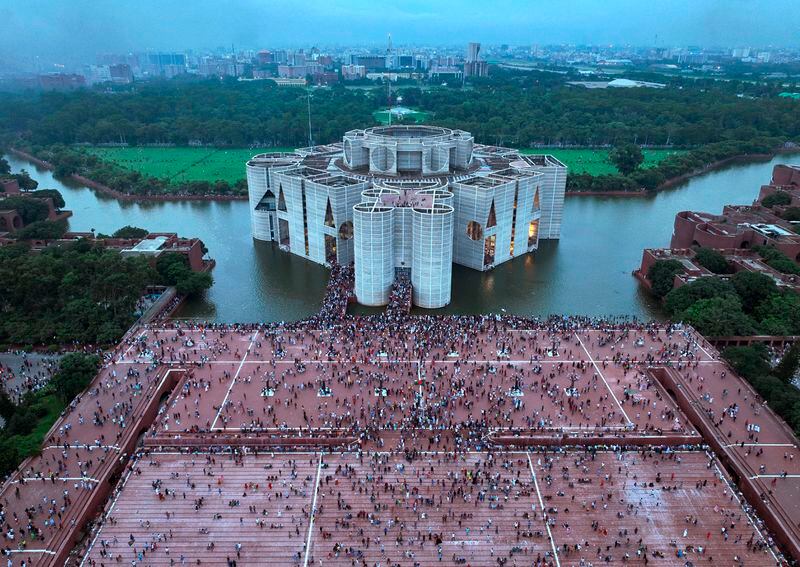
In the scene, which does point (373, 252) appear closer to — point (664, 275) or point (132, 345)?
point (132, 345)

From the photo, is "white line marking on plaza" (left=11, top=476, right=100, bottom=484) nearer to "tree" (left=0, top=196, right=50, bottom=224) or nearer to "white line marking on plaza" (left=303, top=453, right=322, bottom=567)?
"white line marking on plaza" (left=303, top=453, right=322, bottom=567)

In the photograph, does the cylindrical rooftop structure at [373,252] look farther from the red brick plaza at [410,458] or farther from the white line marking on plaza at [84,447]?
the white line marking on plaza at [84,447]

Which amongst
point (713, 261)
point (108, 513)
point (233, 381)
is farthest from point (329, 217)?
point (713, 261)

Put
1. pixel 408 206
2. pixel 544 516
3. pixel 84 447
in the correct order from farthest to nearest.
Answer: pixel 408 206
pixel 84 447
pixel 544 516

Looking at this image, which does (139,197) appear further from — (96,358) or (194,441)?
(194,441)

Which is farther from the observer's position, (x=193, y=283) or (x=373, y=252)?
(x=193, y=283)

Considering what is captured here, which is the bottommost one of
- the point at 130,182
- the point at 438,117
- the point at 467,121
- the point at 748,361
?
the point at 130,182

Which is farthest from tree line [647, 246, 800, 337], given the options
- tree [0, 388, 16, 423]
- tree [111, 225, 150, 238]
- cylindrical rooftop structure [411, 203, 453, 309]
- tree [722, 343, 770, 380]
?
tree [111, 225, 150, 238]

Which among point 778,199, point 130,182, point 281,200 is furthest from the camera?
point 130,182

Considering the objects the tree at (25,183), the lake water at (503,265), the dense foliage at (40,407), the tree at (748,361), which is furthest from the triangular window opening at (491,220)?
the tree at (25,183)
